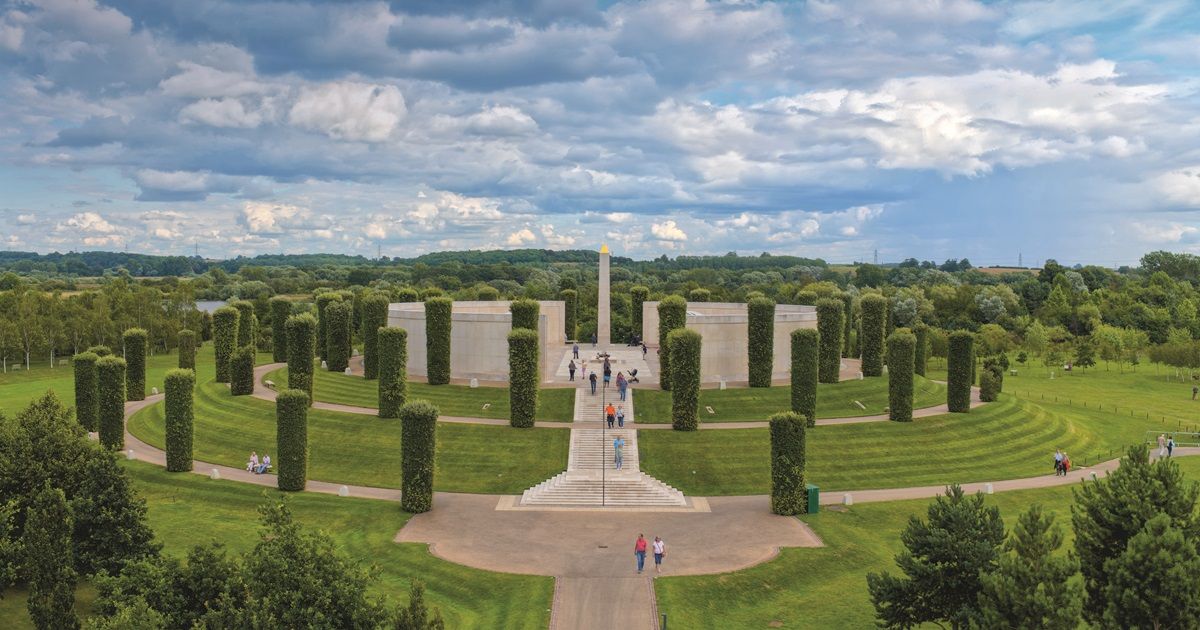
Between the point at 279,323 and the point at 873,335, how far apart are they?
53.4 meters

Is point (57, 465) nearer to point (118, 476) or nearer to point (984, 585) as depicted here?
point (118, 476)

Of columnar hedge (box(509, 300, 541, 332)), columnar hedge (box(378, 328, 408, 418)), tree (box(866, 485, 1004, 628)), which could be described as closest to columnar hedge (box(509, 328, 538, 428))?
columnar hedge (box(509, 300, 541, 332))

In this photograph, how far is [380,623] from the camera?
21156mm

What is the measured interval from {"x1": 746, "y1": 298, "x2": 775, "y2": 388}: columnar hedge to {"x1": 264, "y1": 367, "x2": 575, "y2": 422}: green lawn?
45.7ft

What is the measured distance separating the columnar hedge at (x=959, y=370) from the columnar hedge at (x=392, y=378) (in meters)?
38.6

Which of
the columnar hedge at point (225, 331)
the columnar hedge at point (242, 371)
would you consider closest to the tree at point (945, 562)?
the columnar hedge at point (242, 371)

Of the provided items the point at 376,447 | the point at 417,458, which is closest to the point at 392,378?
the point at 376,447

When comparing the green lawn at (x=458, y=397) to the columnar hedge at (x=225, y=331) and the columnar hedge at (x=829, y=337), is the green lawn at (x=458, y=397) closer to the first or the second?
the columnar hedge at (x=225, y=331)

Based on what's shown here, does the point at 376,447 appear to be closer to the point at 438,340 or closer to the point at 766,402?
the point at 438,340

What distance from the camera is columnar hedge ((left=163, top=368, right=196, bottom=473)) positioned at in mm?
43938

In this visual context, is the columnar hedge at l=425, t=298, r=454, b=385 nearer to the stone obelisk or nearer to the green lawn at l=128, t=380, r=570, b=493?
the green lawn at l=128, t=380, r=570, b=493

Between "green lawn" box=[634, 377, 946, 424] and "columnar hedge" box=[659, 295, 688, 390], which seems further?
"columnar hedge" box=[659, 295, 688, 390]

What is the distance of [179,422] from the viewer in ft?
144

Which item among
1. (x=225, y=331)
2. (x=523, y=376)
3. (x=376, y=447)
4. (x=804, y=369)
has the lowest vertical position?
(x=376, y=447)
